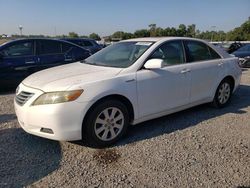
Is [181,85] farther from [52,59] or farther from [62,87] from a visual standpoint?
[52,59]

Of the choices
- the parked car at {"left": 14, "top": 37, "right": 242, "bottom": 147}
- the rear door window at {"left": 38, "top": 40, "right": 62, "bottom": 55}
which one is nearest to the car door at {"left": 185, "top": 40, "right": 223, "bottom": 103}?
the parked car at {"left": 14, "top": 37, "right": 242, "bottom": 147}

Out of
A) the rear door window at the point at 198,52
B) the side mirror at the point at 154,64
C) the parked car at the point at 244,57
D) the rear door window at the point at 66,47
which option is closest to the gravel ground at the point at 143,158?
the side mirror at the point at 154,64

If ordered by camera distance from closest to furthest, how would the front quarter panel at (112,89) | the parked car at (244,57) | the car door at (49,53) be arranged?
the front quarter panel at (112,89) → the car door at (49,53) → the parked car at (244,57)

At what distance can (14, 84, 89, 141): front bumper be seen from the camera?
11.3 feet

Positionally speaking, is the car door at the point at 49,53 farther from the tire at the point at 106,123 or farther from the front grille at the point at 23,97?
the tire at the point at 106,123

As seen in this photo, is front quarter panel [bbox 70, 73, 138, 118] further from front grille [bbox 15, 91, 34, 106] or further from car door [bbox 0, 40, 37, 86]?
car door [bbox 0, 40, 37, 86]

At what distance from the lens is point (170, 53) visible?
4691mm

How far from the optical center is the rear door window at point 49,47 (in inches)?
302

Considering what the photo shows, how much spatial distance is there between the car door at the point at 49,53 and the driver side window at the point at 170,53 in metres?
4.06

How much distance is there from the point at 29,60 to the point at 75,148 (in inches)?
171

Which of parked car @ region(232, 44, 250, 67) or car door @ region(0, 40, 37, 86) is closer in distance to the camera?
car door @ region(0, 40, 37, 86)

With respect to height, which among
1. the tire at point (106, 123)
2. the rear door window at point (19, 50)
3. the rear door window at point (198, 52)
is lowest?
the tire at point (106, 123)

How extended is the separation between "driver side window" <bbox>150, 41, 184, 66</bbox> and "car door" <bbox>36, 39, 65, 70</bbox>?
4064 millimetres

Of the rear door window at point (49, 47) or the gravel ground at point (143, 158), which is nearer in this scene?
the gravel ground at point (143, 158)
